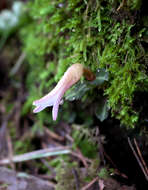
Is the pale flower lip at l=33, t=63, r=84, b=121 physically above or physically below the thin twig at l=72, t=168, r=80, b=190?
above

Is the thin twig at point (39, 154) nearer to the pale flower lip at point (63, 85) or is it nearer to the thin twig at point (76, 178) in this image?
the thin twig at point (76, 178)

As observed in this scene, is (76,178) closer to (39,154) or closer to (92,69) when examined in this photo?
(39,154)

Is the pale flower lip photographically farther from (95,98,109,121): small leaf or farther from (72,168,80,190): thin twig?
(72,168,80,190): thin twig

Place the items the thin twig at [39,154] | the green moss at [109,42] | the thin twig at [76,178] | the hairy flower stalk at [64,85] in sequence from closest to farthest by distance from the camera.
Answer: the hairy flower stalk at [64,85] → the green moss at [109,42] → the thin twig at [76,178] → the thin twig at [39,154]

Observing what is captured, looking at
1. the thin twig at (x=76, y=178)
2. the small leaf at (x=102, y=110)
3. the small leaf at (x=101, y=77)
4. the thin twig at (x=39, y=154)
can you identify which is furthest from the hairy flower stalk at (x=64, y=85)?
the thin twig at (x=39, y=154)

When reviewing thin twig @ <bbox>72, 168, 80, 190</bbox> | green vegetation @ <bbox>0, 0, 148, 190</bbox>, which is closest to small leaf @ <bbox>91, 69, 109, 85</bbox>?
green vegetation @ <bbox>0, 0, 148, 190</bbox>

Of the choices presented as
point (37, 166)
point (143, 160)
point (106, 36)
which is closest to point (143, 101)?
point (143, 160)

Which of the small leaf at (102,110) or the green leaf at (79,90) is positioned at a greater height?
the green leaf at (79,90)

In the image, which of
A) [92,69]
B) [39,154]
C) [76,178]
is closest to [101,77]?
[92,69]

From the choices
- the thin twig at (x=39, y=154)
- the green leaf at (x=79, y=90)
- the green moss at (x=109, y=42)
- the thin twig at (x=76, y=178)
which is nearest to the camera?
the green moss at (x=109, y=42)
